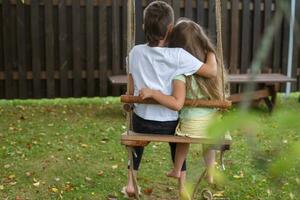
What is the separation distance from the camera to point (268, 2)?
318 inches

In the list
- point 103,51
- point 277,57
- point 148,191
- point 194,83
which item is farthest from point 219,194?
point 277,57

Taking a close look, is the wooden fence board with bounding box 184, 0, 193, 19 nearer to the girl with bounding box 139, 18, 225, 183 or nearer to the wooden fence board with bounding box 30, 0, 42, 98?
the wooden fence board with bounding box 30, 0, 42, 98

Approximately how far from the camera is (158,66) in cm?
332

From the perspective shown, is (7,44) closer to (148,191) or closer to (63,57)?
(63,57)

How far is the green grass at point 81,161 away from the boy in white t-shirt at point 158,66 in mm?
376

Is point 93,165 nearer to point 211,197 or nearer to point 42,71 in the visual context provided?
point 211,197

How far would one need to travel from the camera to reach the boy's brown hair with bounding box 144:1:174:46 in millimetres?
3270

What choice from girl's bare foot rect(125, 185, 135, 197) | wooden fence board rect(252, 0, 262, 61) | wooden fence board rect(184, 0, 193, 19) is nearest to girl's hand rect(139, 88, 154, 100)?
girl's bare foot rect(125, 185, 135, 197)

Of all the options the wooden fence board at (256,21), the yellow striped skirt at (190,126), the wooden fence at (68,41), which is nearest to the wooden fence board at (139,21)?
the wooden fence at (68,41)

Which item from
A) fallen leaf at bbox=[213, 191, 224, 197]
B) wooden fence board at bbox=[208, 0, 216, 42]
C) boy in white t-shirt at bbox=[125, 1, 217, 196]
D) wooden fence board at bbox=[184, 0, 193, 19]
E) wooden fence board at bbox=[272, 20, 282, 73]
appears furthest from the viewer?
wooden fence board at bbox=[272, 20, 282, 73]

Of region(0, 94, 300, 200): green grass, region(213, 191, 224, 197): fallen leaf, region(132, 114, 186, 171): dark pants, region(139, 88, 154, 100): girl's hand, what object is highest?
region(139, 88, 154, 100): girl's hand

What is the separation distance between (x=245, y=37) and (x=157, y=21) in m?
5.14

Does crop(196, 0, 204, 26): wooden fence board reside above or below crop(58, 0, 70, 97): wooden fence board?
above

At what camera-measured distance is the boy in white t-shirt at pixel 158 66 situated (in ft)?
10.8
